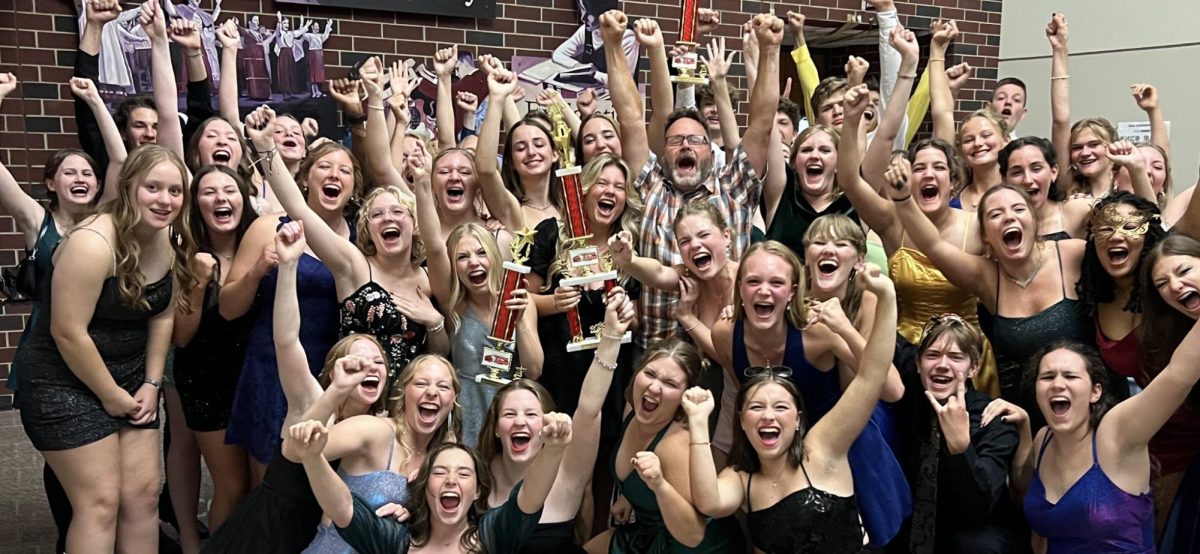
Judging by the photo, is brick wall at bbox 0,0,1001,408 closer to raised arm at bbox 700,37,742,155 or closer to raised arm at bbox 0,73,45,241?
raised arm at bbox 0,73,45,241

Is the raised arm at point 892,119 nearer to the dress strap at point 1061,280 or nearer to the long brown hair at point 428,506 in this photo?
the dress strap at point 1061,280

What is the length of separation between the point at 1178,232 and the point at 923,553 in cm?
145

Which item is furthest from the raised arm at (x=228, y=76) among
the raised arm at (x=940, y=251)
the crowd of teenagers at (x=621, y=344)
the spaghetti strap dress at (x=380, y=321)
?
the raised arm at (x=940, y=251)

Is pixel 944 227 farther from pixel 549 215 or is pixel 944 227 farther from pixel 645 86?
pixel 645 86

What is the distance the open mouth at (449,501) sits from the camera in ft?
10.7

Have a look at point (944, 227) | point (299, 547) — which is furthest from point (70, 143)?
point (944, 227)

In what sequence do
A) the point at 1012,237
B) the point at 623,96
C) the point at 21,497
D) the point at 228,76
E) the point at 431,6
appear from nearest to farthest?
the point at 1012,237
the point at 623,96
the point at 21,497
the point at 228,76
the point at 431,6

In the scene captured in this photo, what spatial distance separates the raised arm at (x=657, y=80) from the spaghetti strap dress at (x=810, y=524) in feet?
Result: 6.08

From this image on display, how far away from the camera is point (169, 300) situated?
356cm

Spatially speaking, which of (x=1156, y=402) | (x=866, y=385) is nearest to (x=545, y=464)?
(x=866, y=385)

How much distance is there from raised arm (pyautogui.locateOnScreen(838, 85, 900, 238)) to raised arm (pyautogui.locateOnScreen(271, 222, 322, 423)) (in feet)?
6.84

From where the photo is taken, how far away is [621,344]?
386cm

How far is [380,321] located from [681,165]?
1431 mm

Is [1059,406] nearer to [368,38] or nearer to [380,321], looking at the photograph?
[380,321]
